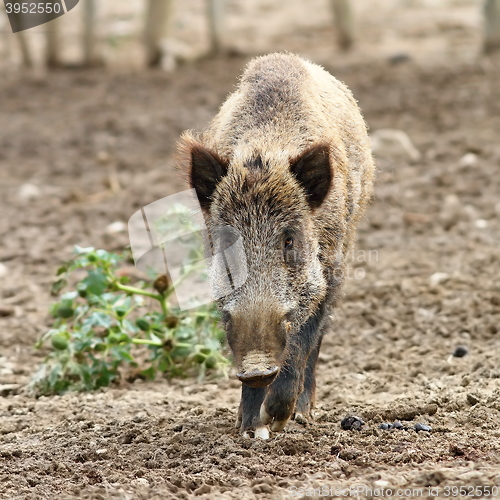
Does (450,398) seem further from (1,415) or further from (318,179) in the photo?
(1,415)

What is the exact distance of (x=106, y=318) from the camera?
548 centimetres

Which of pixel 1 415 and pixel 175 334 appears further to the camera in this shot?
pixel 175 334

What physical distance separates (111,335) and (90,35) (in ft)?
38.1

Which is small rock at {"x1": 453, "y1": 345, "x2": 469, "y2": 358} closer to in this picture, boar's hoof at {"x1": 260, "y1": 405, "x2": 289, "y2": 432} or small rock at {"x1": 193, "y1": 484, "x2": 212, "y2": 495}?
boar's hoof at {"x1": 260, "y1": 405, "x2": 289, "y2": 432}

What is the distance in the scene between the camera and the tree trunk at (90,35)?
50.4 feet

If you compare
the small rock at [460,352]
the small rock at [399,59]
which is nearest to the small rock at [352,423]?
the small rock at [460,352]

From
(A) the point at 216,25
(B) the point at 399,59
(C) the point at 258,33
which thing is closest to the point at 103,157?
(A) the point at 216,25

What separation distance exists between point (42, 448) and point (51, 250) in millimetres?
4214

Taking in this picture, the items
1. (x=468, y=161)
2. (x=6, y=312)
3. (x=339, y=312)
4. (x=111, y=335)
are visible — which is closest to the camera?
(x=111, y=335)

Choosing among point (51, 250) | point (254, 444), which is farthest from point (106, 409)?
point (51, 250)

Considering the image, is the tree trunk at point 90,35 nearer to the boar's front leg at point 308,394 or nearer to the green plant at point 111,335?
the green plant at point 111,335

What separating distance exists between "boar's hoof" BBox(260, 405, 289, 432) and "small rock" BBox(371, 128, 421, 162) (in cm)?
672

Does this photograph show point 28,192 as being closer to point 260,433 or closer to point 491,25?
point 260,433

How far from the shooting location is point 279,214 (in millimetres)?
4449
